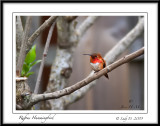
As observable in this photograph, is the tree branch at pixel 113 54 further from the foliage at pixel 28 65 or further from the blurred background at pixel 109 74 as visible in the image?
the foliage at pixel 28 65

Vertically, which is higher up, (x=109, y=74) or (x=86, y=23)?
(x=86, y=23)

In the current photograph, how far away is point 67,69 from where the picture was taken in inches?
44.4

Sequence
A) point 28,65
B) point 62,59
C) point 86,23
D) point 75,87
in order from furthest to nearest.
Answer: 1. point 86,23
2. point 62,59
3. point 28,65
4. point 75,87

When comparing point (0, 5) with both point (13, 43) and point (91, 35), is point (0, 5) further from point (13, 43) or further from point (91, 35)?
point (91, 35)

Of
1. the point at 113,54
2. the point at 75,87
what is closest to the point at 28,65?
the point at 75,87

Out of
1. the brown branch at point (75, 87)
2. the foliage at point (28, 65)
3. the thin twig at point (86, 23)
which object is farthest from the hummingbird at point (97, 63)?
the thin twig at point (86, 23)

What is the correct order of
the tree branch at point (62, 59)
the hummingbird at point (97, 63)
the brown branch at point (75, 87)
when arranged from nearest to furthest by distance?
the brown branch at point (75, 87)
the hummingbird at point (97, 63)
the tree branch at point (62, 59)

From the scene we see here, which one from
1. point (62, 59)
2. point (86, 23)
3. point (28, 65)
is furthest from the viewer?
point (86, 23)

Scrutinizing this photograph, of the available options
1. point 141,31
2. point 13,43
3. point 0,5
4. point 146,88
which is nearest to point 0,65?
point 13,43

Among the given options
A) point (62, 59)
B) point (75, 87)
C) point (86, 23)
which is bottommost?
point (75, 87)

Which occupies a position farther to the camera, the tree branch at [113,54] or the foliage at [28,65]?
the tree branch at [113,54]

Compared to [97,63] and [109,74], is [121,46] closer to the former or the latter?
[109,74]

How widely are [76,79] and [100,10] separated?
45 centimetres

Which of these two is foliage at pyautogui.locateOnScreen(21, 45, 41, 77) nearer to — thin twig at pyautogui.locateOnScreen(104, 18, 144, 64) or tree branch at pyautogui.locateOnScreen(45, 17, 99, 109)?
tree branch at pyautogui.locateOnScreen(45, 17, 99, 109)
